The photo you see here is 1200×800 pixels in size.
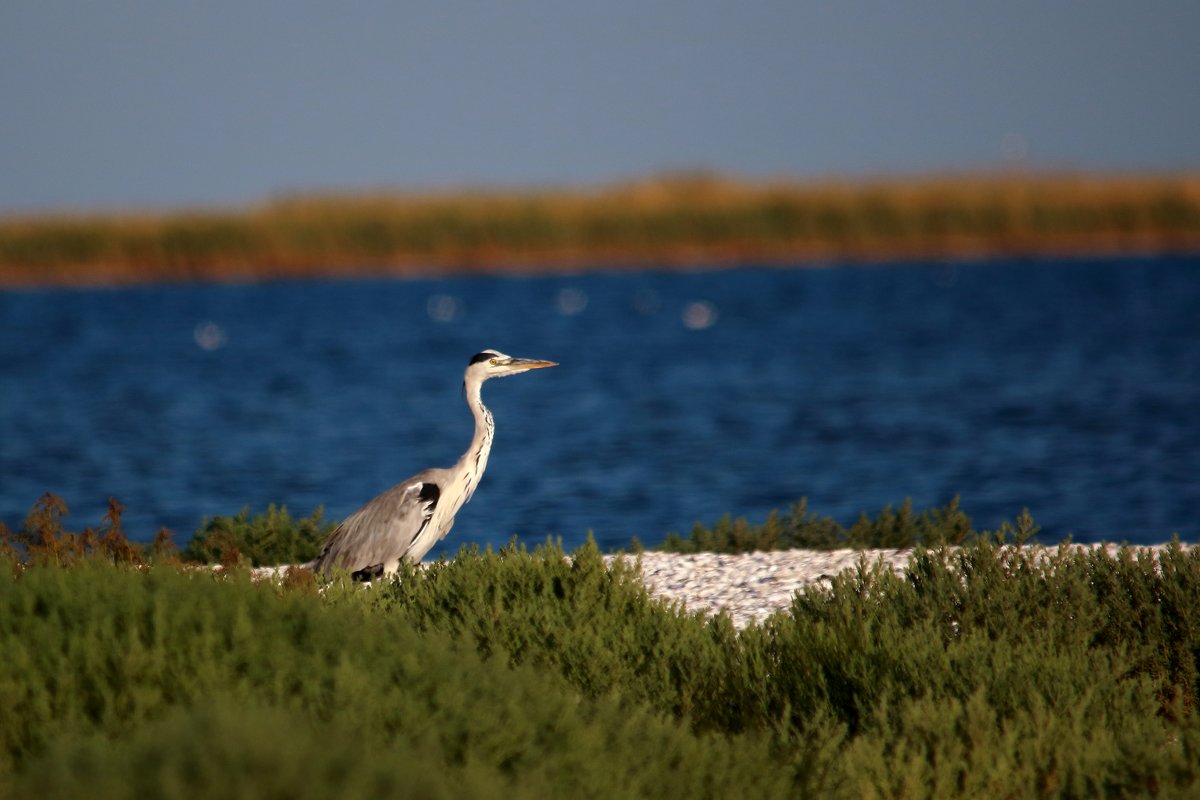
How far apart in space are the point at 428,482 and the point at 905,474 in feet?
35.1

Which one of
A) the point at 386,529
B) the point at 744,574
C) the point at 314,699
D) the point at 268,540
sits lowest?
the point at 744,574

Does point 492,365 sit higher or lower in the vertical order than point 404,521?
higher

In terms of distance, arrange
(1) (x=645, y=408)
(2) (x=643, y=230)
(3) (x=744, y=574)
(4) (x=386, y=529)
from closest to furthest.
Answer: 1. (4) (x=386, y=529)
2. (3) (x=744, y=574)
3. (1) (x=645, y=408)
4. (2) (x=643, y=230)

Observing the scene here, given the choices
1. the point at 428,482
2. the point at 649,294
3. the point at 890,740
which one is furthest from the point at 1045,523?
the point at 649,294

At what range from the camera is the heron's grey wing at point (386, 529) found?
852cm

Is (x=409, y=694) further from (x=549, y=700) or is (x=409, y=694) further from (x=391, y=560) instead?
(x=391, y=560)

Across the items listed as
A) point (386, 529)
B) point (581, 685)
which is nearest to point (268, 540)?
point (386, 529)

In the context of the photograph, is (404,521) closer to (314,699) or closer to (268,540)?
(268,540)

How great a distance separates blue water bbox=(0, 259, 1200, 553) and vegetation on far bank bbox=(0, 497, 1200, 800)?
23.5 feet

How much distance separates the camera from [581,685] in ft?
19.8

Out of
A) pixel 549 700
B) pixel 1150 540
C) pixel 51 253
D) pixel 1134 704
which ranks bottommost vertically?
pixel 1150 540

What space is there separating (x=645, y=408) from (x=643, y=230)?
33942 millimetres

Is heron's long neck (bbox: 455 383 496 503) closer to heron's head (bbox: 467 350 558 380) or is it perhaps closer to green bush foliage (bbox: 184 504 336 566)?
heron's head (bbox: 467 350 558 380)

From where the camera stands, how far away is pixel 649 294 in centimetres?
5628
